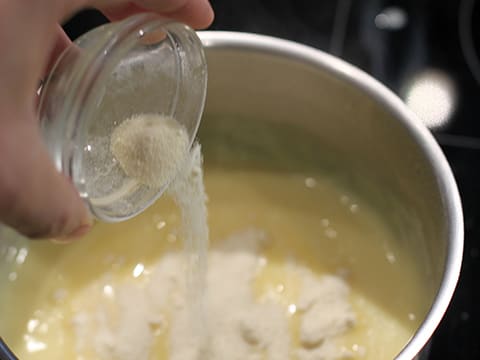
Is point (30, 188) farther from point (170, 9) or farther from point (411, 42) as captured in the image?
point (411, 42)

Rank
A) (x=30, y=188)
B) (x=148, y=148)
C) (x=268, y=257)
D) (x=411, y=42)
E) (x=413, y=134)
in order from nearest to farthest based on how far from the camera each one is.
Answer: (x=30, y=188), (x=148, y=148), (x=413, y=134), (x=268, y=257), (x=411, y=42)

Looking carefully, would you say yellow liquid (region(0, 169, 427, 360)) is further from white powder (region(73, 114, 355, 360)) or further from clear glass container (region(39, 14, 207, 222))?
clear glass container (region(39, 14, 207, 222))

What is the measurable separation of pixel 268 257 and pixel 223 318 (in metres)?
0.11

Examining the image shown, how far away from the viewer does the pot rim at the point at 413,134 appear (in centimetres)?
52

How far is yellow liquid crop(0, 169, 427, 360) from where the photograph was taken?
699 mm


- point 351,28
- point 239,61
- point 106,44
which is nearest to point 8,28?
point 106,44

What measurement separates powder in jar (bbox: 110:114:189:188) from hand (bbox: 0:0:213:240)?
0.39ft

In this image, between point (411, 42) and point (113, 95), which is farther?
point (411, 42)

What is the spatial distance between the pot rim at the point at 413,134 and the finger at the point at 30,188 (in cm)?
28

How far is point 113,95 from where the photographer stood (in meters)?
0.57

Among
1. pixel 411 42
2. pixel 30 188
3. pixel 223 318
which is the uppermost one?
pixel 30 188

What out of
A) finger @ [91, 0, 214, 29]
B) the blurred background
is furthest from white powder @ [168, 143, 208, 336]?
the blurred background

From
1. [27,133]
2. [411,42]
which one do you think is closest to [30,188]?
[27,133]

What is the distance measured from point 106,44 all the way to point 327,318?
1.30 feet
